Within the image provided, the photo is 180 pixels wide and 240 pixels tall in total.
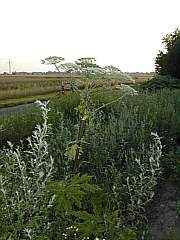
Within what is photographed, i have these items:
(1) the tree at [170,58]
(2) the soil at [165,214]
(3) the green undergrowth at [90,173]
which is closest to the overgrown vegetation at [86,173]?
(3) the green undergrowth at [90,173]

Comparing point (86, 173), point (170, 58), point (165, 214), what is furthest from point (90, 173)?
point (170, 58)

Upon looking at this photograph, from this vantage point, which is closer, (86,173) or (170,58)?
(86,173)

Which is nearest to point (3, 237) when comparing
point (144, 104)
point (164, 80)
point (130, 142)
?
point (130, 142)

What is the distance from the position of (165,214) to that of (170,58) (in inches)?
1227

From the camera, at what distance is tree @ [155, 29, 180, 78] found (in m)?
36.0

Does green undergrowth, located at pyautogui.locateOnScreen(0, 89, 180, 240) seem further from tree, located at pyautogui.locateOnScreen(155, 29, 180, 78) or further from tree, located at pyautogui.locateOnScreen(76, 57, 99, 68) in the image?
tree, located at pyautogui.locateOnScreen(155, 29, 180, 78)

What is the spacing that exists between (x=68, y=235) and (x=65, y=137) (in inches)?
106

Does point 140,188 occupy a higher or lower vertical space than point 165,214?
higher

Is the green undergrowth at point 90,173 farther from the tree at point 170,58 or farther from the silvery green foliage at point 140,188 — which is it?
the tree at point 170,58

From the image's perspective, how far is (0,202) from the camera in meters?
3.94

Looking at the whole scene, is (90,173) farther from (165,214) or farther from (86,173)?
(165,214)

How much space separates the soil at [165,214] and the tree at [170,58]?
2950 centimetres

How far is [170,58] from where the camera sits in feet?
120

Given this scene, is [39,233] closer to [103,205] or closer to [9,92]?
[103,205]
